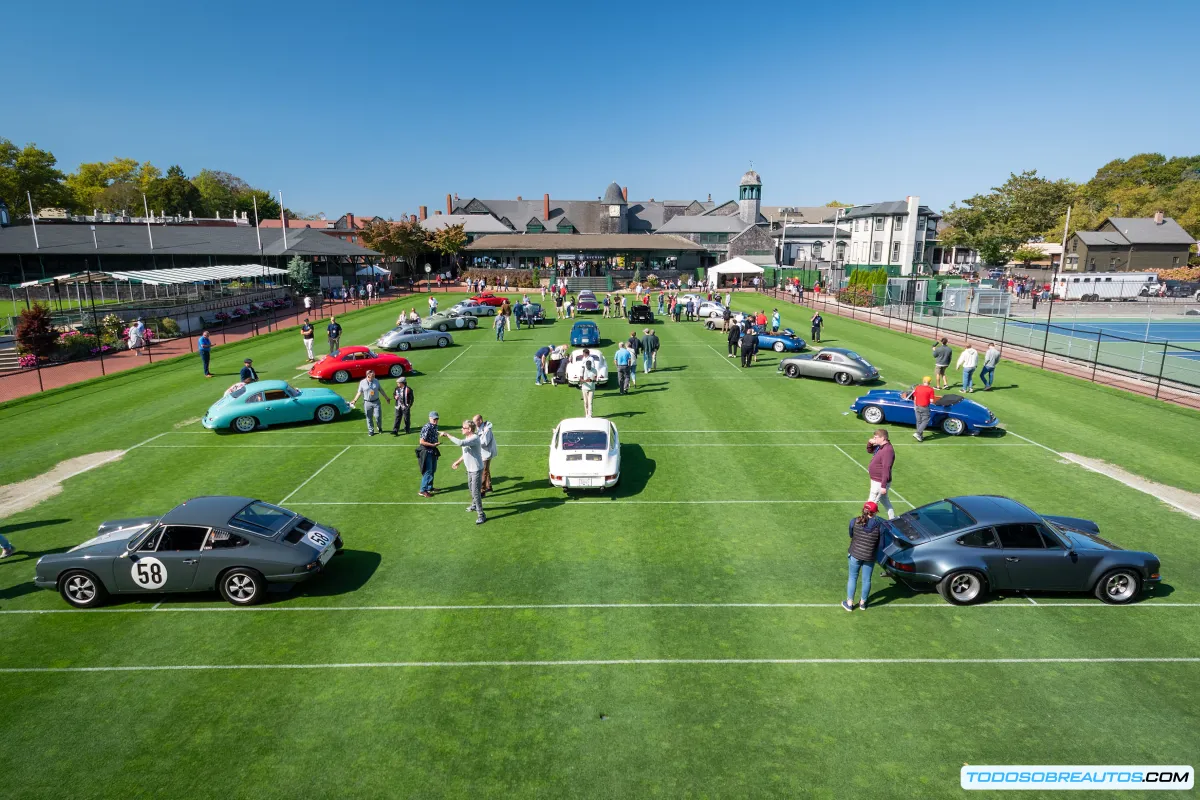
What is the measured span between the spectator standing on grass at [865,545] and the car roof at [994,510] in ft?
6.72

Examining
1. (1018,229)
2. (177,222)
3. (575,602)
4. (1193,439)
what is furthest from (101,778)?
(177,222)

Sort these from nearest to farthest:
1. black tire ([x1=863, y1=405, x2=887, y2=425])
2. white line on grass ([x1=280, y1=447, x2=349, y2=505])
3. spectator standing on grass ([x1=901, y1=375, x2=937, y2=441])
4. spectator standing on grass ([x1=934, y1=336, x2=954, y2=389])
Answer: white line on grass ([x1=280, y1=447, x2=349, y2=505])
spectator standing on grass ([x1=901, y1=375, x2=937, y2=441])
black tire ([x1=863, y1=405, x2=887, y2=425])
spectator standing on grass ([x1=934, y1=336, x2=954, y2=389])

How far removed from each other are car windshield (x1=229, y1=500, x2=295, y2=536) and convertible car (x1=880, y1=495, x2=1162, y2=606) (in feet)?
32.7

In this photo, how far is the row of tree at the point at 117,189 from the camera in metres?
95.6

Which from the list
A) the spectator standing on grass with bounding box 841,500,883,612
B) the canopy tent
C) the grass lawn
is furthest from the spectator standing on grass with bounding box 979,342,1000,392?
the canopy tent

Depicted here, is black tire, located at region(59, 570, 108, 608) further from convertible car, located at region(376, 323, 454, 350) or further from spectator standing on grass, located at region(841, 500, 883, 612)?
convertible car, located at region(376, 323, 454, 350)

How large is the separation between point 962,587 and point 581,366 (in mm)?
16039

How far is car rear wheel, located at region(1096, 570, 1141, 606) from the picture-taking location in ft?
33.8

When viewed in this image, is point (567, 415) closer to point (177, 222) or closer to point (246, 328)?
point (246, 328)

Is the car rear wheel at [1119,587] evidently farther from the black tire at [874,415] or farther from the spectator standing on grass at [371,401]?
the spectator standing on grass at [371,401]

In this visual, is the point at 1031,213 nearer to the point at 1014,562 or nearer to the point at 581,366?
the point at 581,366

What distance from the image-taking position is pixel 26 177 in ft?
315

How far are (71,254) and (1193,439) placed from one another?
74.7m

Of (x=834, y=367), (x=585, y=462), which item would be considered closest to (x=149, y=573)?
(x=585, y=462)
